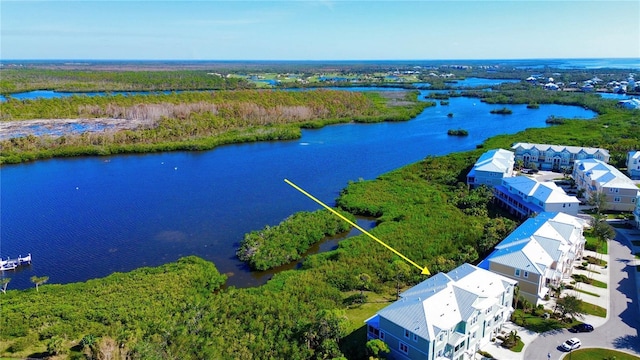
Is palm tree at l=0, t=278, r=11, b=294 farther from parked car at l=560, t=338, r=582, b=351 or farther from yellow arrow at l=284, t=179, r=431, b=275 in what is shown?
parked car at l=560, t=338, r=582, b=351

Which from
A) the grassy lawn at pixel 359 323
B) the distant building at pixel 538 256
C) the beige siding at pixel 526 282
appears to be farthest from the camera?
the distant building at pixel 538 256

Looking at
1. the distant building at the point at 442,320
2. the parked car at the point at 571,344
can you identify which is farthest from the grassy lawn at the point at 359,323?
the parked car at the point at 571,344

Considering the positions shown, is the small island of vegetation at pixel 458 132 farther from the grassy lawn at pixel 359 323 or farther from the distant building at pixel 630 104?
the grassy lawn at pixel 359 323

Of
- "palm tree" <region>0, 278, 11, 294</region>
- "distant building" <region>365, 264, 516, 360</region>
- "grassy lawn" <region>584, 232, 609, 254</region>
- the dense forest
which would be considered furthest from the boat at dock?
"grassy lawn" <region>584, 232, 609, 254</region>

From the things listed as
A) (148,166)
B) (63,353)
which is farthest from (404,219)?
(148,166)

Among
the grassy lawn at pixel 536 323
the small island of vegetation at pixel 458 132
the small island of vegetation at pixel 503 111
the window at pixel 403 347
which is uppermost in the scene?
the small island of vegetation at pixel 503 111

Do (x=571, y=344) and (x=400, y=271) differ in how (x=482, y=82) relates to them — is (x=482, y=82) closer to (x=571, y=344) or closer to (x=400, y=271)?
(x=400, y=271)

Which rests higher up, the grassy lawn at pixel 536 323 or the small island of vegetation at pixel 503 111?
the small island of vegetation at pixel 503 111
